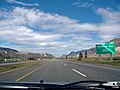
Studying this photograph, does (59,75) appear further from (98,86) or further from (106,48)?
(106,48)

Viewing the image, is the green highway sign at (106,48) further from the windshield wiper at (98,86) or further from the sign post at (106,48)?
the windshield wiper at (98,86)

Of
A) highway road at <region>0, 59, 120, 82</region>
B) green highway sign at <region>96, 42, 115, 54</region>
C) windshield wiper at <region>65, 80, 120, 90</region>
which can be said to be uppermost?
green highway sign at <region>96, 42, 115, 54</region>

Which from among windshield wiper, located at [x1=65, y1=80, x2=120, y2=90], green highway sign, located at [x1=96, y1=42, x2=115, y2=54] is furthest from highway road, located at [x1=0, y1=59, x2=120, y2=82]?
green highway sign, located at [x1=96, y1=42, x2=115, y2=54]

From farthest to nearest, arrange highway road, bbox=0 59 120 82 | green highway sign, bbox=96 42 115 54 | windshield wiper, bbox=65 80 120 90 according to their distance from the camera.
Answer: green highway sign, bbox=96 42 115 54
highway road, bbox=0 59 120 82
windshield wiper, bbox=65 80 120 90

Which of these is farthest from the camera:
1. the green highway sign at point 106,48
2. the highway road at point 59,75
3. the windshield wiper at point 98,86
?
the green highway sign at point 106,48

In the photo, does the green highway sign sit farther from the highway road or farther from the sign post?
the highway road

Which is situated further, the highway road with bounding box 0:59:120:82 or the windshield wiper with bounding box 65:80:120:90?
the highway road with bounding box 0:59:120:82

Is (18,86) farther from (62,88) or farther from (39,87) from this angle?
(62,88)

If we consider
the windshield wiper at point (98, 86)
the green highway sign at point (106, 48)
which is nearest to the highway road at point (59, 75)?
the windshield wiper at point (98, 86)

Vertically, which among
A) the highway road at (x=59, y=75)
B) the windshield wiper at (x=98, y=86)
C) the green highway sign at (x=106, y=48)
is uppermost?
the green highway sign at (x=106, y=48)

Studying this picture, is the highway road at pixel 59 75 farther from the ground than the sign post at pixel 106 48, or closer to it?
closer to it

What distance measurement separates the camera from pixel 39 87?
539 centimetres

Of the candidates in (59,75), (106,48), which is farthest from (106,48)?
(59,75)

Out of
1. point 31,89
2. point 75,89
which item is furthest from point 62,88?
point 31,89
